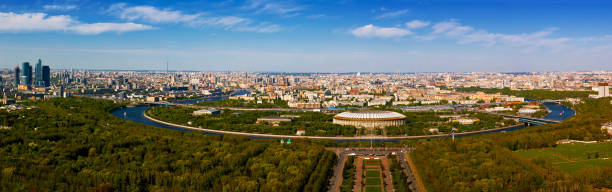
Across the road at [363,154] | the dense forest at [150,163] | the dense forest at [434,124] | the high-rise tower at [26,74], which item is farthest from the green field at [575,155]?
the high-rise tower at [26,74]

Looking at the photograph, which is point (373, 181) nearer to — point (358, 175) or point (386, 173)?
point (358, 175)

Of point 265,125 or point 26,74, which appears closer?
point 265,125

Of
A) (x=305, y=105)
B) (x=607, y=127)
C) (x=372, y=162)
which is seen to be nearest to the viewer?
(x=372, y=162)

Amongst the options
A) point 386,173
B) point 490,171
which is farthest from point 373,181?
point 490,171

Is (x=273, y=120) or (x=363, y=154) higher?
(x=273, y=120)

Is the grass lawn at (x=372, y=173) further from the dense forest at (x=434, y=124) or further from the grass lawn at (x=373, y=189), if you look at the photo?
the dense forest at (x=434, y=124)

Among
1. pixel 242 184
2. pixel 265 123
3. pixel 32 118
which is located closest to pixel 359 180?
pixel 242 184

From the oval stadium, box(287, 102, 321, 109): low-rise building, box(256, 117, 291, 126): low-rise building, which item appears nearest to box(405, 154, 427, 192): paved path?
the oval stadium
